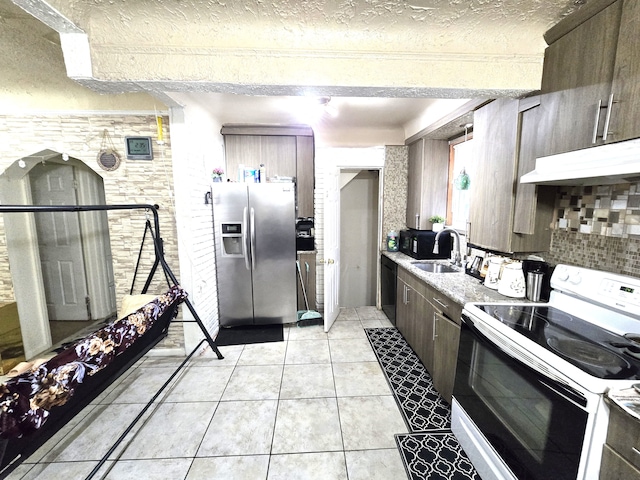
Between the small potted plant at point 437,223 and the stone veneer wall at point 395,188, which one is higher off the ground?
the stone veneer wall at point 395,188

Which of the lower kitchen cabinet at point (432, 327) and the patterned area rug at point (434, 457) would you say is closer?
the patterned area rug at point (434, 457)

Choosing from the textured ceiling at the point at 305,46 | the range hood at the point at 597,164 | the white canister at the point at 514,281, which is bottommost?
the white canister at the point at 514,281

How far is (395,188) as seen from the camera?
3.67m

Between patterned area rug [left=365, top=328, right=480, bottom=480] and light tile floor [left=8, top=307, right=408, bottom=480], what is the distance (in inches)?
2.9

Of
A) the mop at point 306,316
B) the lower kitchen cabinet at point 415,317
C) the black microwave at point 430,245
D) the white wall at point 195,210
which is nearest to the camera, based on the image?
the lower kitchen cabinet at point 415,317

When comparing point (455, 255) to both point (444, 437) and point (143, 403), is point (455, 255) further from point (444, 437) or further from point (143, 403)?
point (143, 403)

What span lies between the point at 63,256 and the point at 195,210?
215 centimetres

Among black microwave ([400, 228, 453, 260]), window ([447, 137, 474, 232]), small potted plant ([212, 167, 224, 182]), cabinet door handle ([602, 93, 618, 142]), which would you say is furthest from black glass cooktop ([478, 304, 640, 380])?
small potted plant ([212, 167, 224, 182])

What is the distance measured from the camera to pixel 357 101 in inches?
106

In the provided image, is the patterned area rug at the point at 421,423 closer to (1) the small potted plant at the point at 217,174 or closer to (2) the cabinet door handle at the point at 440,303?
(2) the cabinet door handle at the point at 440,303

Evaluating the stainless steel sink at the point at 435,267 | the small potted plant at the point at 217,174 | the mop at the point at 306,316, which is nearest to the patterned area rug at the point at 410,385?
the mop at the point at 306,316

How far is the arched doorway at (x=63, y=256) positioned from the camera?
281 centimetres

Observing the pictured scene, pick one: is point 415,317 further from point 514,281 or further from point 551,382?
point 551,382

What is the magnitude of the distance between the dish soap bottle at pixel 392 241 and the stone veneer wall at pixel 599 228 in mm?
1865
